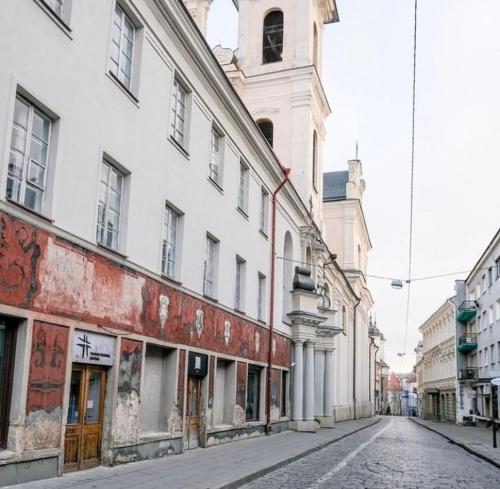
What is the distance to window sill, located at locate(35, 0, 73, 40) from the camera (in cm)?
955

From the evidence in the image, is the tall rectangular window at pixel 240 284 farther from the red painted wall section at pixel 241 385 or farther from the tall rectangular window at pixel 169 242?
the tall rectangular window at pixel 169 242

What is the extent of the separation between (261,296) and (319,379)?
12.2m

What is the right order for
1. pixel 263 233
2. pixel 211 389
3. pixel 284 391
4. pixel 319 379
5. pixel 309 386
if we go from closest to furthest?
pixel 211 389 → pixel 263 233 → pixel 284 391 → pixel 309 386 → pixel 319 379

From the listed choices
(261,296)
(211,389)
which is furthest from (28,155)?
(261,296)

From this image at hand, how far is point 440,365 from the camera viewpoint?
64625 mm

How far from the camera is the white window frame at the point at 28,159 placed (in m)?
9.23

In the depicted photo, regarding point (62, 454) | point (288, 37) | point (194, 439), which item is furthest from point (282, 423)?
point (288, 37)

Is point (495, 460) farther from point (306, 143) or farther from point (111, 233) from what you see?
point (306, 143)

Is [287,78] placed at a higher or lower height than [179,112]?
higher

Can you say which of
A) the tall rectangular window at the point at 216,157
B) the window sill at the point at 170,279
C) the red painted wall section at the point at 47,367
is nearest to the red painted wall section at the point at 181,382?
the window sill at the point at 170,279

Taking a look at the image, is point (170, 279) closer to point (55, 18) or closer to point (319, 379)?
point (55, 18)

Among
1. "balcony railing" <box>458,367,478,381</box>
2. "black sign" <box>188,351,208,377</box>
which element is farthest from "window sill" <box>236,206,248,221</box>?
"balcony railing" <box>458,367,478,381</box>

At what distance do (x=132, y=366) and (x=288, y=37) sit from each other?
2495cm

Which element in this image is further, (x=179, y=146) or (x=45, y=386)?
(x=179, y=146)
